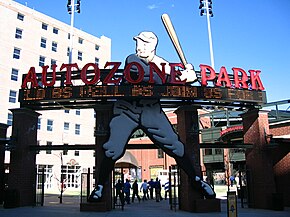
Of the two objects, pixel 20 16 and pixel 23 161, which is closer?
pixel 23 161

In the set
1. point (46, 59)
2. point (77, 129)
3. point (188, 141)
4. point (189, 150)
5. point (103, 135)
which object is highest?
point (46, 59)

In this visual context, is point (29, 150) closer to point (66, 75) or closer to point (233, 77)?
point (66, 75)

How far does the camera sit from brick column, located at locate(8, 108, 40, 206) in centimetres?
1797

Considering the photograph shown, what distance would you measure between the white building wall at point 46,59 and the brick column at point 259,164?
95.5ft

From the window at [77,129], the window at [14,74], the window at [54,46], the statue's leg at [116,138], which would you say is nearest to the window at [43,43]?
the window at [54,46]

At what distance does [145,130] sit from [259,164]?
706cm

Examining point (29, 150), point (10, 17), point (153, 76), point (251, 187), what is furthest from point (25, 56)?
point (251, 187)

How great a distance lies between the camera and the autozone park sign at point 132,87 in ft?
54.4

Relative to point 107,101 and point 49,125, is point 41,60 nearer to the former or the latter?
point 49,125

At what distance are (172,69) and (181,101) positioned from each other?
6.35 feet

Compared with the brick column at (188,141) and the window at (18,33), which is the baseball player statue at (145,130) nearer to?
the brick column at (188,141)

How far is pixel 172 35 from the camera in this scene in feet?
64.0

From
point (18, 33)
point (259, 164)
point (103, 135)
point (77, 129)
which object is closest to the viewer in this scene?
point (103, 135)

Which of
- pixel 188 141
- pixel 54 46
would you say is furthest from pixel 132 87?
pixel 54 46
